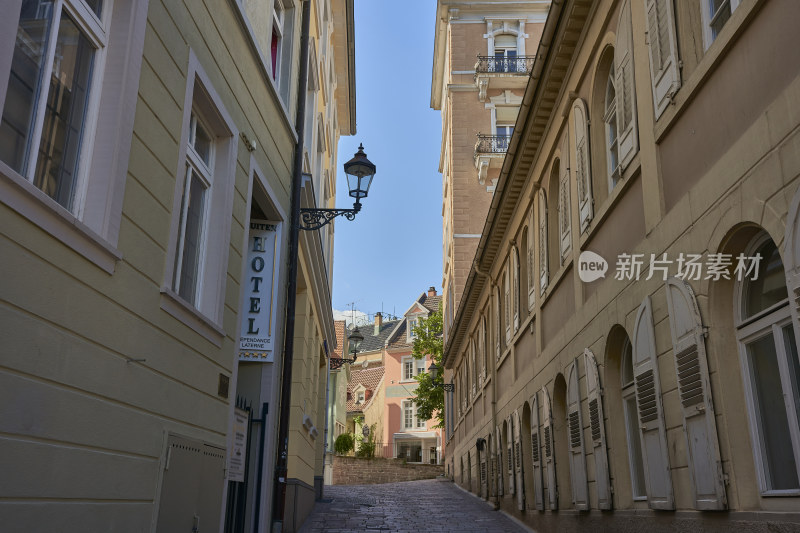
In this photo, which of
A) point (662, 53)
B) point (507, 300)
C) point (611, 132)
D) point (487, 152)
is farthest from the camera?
point (487, 152)

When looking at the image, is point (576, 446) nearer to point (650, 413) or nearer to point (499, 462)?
point (650, 413)

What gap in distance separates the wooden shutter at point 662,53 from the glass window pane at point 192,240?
4479 millimetres

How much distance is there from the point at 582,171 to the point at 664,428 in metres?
4.43

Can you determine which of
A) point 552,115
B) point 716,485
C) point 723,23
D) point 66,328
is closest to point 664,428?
point 716,485

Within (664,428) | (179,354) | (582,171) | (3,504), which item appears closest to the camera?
(3,504)

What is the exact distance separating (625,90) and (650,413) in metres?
3.65

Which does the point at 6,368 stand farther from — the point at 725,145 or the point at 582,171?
the point at 582,171

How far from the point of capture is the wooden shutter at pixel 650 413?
295 inches

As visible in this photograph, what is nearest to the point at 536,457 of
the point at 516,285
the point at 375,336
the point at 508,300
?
the point at 516,285

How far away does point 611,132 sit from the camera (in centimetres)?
1029

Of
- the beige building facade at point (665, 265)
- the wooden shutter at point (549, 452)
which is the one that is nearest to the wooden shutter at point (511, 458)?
the beige building facade at point (665, 265)

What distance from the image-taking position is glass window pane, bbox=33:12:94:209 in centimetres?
467

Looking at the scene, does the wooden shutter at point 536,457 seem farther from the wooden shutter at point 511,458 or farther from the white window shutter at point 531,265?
the wooden shutter at point 511,458

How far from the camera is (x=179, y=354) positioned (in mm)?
6609
